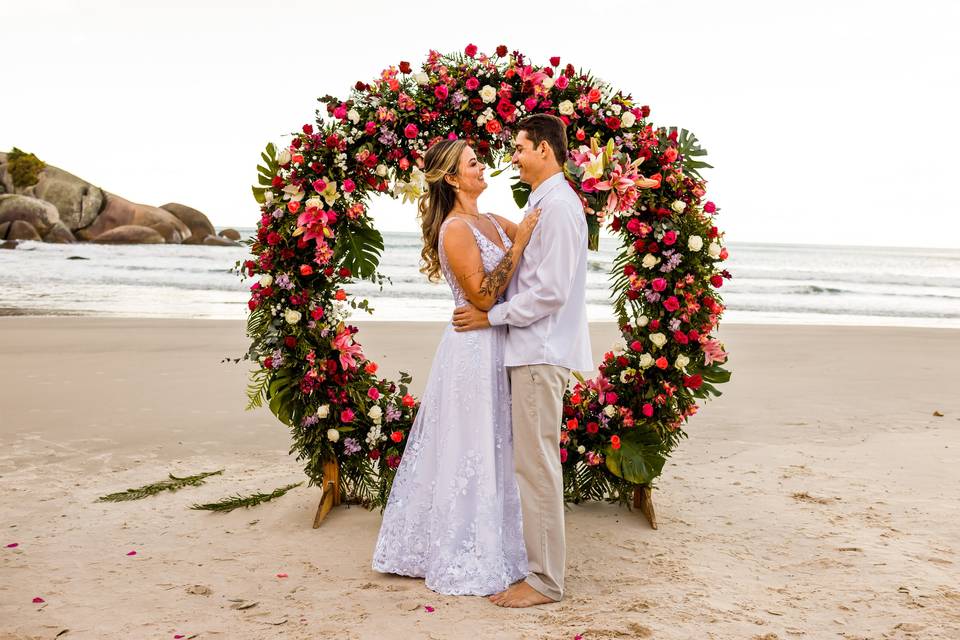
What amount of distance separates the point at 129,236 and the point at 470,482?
39202 mm

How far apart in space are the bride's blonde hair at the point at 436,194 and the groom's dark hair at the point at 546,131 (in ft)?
1.17

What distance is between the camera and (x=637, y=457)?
201 inches

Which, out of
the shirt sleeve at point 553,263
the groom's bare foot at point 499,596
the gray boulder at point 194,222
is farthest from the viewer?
the gray boulder at point 194,222

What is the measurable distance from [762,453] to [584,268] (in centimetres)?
378

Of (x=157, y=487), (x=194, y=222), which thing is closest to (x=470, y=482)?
(x=157, y=487)

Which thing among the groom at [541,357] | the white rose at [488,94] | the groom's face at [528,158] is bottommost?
the groom at [541,357]

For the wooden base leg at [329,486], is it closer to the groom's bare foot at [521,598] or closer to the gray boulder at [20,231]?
the groom's bare foot at [521,598]

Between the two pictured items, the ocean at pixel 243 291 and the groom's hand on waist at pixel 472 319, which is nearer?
the groom's hand on waist at pixel 472 319

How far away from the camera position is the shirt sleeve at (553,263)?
3650 mm

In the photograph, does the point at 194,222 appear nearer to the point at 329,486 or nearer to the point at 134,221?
the point at 134,221

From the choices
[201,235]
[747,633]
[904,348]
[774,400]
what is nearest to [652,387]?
[747,633]

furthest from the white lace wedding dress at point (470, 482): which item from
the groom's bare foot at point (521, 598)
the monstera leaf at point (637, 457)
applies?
the monstera leaf at point (637, 457)

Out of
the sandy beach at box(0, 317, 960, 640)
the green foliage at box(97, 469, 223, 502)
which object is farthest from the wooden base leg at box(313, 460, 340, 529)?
the green foliage at box(97, 469, 223, 502)

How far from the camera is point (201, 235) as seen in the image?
139 feet
